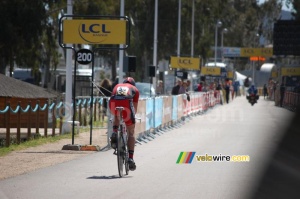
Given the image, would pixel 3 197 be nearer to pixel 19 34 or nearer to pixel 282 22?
pixel 19 34

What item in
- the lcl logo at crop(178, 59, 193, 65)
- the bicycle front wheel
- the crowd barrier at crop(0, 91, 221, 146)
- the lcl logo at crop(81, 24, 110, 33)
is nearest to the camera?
the bicycle front wheel

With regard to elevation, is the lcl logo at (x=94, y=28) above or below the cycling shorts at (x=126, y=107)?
above

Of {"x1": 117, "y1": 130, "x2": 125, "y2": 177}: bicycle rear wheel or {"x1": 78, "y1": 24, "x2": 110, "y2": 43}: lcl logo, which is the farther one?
{"x1": 78, "y1": 24, "x2": 110, "y2": 43}: lcl logo

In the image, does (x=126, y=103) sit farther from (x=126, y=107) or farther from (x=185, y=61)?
(x=185, y=61)

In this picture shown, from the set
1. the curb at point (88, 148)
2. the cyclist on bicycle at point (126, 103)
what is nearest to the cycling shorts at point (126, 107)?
the cyclist on bicycle at point (126, 103)

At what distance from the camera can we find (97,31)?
24.6m

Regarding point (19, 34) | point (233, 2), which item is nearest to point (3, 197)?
point (19, 34)

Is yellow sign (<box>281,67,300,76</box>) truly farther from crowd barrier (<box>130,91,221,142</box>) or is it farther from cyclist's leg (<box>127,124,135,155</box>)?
cyclist's leg (<box>127,124,135,155</box>)

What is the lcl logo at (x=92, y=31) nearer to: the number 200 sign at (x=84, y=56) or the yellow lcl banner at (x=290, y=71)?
the number 200 sign at (x=84, y=56)

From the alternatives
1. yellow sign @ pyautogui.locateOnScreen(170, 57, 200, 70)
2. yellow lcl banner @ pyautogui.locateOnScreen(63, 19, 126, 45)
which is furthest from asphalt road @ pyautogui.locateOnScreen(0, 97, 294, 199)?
yellow sign @ pyautogui.locateOnScreen(170, 57, 200, 70)

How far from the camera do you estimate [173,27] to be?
3164 inches

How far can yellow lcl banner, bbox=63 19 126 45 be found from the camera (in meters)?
24.6

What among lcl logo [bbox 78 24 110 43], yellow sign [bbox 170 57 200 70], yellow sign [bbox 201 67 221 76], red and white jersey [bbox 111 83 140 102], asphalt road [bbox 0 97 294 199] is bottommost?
asphalt road [bbox 0 97 294 199]

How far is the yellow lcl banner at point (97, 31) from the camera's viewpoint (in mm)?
24562
